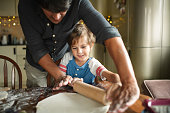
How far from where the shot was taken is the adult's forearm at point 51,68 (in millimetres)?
1163

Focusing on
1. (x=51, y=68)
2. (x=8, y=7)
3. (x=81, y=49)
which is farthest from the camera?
(x=8, y=7)

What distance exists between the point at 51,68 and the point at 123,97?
0.66m

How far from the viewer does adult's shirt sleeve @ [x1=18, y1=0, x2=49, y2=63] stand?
1.23m

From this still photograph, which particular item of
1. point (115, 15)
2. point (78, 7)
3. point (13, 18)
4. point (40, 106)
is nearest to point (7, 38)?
point (13, 18)

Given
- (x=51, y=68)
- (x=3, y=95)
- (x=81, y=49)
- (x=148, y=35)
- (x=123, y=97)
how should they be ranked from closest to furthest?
(x=123, y=97) → (x=3, y=95) → (x=51, y=68) → (x=81, y=49) → (x=148, y=35)

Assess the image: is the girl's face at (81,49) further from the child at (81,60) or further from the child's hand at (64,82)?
the child's hand at (64,82)

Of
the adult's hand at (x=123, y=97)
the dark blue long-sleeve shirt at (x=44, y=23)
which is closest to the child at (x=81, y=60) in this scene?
the dark blue long-sleeve shirt at (x=44, y=23)

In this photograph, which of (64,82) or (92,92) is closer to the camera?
(92,92)

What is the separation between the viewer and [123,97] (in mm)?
655

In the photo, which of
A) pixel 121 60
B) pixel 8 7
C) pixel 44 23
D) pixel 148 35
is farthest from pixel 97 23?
pixel 8 7

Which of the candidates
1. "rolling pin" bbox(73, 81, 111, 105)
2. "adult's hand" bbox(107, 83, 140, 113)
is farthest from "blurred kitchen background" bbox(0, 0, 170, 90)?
"adult's hand" bbox(107, 83, 140, 113)

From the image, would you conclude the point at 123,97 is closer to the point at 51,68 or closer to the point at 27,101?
the point at 27,101

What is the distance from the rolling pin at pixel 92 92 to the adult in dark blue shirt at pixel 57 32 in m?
0.13

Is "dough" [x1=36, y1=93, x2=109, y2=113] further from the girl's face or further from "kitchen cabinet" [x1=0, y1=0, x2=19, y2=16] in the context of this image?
"kitchen cabinet" [x1=0, y1=0, x2=19, y2=16]
